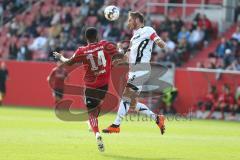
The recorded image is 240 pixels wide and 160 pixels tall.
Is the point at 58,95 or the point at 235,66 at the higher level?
the point at 235,66

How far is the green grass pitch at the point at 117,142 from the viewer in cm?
1402

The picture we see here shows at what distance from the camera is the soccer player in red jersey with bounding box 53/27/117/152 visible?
578 inches

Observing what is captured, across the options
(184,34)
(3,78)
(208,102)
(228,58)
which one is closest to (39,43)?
(3,78)

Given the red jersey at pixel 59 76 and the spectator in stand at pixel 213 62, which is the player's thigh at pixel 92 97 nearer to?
the spectator in stand at pixel 213 62

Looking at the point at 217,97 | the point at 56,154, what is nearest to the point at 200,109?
the point at 217,97

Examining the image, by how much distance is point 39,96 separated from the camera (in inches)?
1372

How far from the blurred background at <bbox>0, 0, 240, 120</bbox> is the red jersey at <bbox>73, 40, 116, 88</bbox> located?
15.2 meters

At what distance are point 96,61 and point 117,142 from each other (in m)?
2.75

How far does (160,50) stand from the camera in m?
33.2

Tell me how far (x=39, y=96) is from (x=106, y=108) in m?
7.44

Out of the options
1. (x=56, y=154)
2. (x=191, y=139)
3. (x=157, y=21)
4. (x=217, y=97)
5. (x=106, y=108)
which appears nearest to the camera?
(x=56, y=154)

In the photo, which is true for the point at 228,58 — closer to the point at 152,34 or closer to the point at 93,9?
→ the point at 93,9

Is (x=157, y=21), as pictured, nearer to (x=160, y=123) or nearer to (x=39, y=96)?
(x=39, y=96)

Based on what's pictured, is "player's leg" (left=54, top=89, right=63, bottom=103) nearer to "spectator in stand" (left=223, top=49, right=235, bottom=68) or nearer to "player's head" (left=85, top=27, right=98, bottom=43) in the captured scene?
"spectator in stand" (left=223, top=49, right=235, bottom=68)
